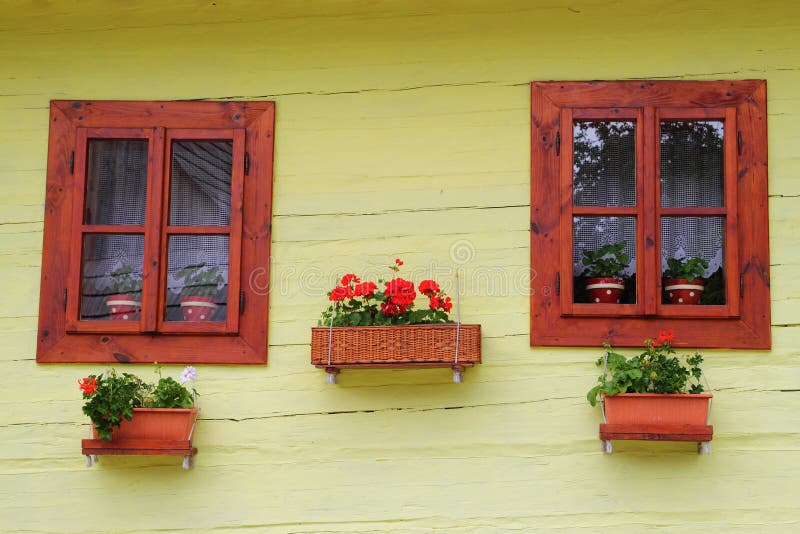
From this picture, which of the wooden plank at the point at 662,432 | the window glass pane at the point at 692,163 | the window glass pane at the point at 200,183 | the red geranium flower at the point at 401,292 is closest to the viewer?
the wooden plank at the point at 662,432

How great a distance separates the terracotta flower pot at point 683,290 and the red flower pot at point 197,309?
5.92 ft

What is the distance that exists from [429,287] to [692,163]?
1.18m

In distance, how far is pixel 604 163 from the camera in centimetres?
448

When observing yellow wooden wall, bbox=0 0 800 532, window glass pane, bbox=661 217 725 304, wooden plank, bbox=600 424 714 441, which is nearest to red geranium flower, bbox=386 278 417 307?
yellow wooden wall, bbox=0 0 800 532

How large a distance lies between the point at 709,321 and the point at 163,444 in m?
2.13

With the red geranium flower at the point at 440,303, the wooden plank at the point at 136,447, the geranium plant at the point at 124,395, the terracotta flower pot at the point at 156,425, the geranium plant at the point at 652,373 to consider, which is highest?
the red geranium flower at the point at 440,303

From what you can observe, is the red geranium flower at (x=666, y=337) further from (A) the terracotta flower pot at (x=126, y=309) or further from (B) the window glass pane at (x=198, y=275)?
(A) the terracotta flower pot at (x=126, y=309)

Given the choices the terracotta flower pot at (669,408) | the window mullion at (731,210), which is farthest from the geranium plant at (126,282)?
the window mullion at (731,210)

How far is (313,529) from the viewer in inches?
171

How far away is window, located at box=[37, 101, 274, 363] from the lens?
446cm

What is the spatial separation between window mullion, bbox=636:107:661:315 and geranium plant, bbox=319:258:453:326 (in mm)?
767

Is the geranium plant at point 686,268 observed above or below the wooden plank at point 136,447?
above

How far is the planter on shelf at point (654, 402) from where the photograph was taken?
13.5 ft

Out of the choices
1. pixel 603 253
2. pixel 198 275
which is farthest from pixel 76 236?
pixel 603 253
